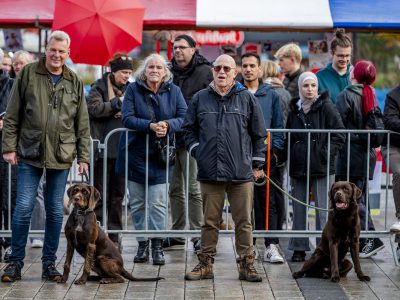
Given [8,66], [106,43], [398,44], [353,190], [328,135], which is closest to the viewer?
[353,190]

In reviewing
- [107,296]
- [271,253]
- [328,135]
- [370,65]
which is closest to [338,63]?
[370,65]

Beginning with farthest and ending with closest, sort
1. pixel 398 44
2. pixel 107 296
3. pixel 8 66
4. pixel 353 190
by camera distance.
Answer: pixel 398 44 → pixel 8 66 → pixel 353 190 → pixel 107 296

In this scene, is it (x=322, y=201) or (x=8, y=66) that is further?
(x=8, y=66)

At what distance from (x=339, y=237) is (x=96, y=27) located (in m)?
5.16

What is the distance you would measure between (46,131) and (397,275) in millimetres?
3435

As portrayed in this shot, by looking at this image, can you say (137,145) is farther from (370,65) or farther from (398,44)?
(398,44)

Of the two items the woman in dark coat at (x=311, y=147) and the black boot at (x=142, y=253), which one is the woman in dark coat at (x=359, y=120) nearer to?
the woman in dark coat at (x=311, y=147)

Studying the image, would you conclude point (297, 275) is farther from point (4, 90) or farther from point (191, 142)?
point (4, 90)

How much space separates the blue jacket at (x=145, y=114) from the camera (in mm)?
9578

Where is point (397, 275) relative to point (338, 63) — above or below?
below

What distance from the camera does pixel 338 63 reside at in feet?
35.2

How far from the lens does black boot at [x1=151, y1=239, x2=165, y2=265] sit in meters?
9.46

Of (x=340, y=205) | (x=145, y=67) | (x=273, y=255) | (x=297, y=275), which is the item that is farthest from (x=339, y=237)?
(x=145, y=67)

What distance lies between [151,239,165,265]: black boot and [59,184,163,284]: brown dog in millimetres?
875
